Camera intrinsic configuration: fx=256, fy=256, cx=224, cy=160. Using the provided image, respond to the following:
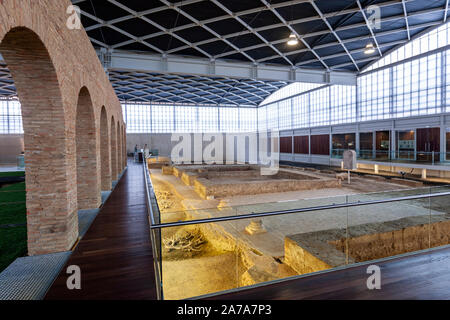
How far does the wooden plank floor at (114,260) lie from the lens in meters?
3.65

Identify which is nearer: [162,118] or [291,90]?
[291,90]

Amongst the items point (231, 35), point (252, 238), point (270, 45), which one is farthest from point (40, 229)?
point (270, 45)

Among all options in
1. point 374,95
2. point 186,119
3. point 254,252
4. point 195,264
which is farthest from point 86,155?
point 186,119

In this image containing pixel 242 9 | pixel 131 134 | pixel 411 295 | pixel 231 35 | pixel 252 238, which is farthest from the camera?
pixel 131 134

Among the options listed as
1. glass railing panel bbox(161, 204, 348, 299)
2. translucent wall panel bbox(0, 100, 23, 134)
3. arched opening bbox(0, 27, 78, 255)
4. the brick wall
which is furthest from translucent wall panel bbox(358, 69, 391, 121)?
translucent wall panel bbox(0, 100, 23, 134)

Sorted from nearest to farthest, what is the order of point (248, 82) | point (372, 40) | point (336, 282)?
point (336, 282) → point (372, 40) → point (248, 82)

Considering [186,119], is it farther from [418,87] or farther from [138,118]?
[418,87]

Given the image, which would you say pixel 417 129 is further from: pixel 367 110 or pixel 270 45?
pixel 270 45

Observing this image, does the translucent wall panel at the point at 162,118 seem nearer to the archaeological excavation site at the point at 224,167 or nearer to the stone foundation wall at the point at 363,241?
the archaeological excavation site at the point at 224,167

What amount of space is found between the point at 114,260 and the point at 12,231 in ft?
15.1

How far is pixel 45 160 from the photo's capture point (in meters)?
5.22

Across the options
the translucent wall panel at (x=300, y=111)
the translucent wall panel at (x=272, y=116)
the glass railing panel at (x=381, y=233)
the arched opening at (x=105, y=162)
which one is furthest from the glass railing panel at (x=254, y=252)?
the translucent wall panel at (x=272, y=116)

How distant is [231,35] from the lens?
20.5 meters

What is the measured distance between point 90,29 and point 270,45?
14.1 metres
